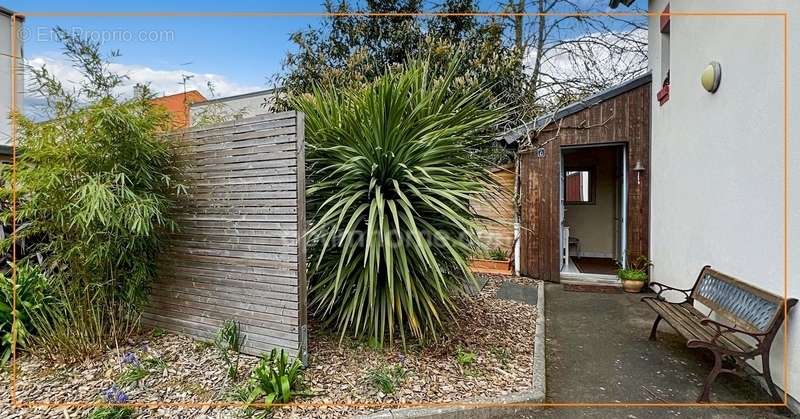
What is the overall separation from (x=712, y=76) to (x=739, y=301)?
2.09m

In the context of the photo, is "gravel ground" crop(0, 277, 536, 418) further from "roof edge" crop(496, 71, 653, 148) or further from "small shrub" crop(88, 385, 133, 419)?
"roof edge" crop(496, 71, 653, 148)

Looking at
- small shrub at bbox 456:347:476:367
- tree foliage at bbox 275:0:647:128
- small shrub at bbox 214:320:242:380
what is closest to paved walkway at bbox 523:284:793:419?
small shrub at bbox 456:347:476:367

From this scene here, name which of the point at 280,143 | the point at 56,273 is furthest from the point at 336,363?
the point at 56,273

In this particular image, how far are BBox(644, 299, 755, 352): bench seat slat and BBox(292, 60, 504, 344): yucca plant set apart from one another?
1729 millimetres

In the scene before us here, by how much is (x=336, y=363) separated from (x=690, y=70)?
488 centimetres

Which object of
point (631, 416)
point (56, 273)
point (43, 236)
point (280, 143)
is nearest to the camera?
point (631, 416)

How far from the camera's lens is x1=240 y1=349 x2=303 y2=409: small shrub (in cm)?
241

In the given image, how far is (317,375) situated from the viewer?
Answer: 2.74 m

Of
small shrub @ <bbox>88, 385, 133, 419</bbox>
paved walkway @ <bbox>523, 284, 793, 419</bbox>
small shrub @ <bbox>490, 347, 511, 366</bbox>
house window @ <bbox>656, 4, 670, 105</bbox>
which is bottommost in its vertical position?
paved walkway @ <bbox>523, 284, 793, 419</bbox>

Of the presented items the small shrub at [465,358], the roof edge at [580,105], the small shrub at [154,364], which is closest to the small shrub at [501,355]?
the small shrub at [465,358]

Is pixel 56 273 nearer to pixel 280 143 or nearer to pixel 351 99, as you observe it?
pixel 280 143

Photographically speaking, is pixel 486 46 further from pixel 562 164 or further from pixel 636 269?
pixel 636 269

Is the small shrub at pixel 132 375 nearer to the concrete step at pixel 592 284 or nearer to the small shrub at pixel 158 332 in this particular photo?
the small shrub at pixel 158 332

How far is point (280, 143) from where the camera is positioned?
278 centimetres
